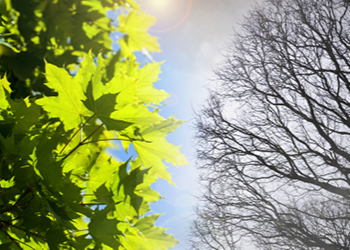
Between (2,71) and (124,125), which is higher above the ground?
(2,71)

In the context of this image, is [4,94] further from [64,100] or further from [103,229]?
[103,229]

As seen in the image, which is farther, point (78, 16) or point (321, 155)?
point (321, 155)

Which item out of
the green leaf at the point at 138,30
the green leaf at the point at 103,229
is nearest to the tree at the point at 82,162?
the green leaf at the point at 103,229

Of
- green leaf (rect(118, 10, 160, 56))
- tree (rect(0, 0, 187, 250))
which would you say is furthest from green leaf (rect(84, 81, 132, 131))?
green leaf (rect(118, 10, 160, 56))

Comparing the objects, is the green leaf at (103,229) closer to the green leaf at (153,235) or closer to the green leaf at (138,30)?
the green leaf at (153,235)

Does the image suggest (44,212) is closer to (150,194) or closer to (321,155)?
(150,194)

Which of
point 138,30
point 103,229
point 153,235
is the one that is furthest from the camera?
point 138,30

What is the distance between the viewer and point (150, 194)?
47 centimetres

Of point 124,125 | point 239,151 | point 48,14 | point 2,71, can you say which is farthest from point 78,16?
point 239,151

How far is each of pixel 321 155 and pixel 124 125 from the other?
561 cm

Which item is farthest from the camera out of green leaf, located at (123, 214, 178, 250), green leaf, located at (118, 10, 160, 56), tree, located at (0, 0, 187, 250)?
green leaf, located at (118, 10, 160, 56)

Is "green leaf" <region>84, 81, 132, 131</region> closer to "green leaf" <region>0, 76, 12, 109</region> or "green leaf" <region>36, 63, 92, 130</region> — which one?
"green leaf" <region>36, 63, 92, 130</region>

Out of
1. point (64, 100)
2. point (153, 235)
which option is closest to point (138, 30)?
point (64, 100)

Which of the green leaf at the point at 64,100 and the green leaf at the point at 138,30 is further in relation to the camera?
the green leaf at the point at 138,30
